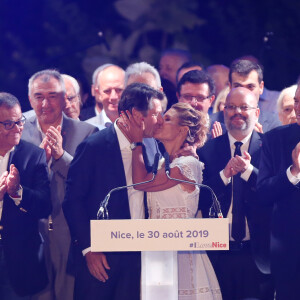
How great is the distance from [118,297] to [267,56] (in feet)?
9.37

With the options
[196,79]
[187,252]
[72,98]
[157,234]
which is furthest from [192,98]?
[157,234]

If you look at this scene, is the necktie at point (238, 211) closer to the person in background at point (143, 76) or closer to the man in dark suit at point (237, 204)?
the man in dark suit at point (237, 204)

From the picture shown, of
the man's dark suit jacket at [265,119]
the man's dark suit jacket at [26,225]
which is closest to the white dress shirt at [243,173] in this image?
the man's dark suit jacket at [265,119]

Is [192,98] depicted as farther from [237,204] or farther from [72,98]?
[72,98]

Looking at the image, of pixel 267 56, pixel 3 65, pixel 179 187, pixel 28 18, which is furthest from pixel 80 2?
pixel 179 187

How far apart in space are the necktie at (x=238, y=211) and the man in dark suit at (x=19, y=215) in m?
1.11

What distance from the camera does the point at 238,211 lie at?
4512 millimetres

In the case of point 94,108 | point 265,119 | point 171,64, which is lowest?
point 265,119

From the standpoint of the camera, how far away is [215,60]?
665 cm

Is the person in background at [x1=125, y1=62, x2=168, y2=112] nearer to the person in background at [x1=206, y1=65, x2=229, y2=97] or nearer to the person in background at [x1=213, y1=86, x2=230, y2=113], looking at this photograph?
the person in background at [x1=213, y1=86, x2=230, y2=113]

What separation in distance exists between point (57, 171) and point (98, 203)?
0.43 metres

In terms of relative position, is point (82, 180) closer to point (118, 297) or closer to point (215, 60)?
point (118, 297)

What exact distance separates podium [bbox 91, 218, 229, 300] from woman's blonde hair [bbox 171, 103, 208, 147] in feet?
3.09

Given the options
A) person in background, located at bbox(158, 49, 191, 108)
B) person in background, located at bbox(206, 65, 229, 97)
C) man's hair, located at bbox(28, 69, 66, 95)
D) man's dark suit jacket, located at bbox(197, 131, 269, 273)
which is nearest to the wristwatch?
man's dark suit jacket, located at bbox(197, 131, 269, 273)
